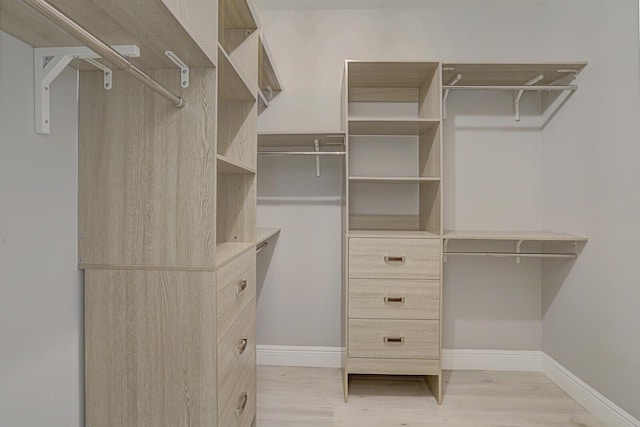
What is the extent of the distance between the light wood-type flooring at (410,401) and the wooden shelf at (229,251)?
3.29ft

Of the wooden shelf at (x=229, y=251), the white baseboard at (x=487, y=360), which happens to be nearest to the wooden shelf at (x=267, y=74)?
the wooden shelf at (x=229, y=251)

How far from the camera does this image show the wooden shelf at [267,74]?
81.8 inches

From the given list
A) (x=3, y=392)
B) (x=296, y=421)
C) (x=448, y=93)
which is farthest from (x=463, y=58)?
(x=3, y=392)

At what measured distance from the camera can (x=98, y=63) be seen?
1168 mm

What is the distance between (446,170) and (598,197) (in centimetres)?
88

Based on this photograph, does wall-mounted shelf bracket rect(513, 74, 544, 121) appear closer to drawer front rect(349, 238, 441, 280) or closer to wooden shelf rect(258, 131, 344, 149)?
drawer front rect(349, 238, 441, 280)

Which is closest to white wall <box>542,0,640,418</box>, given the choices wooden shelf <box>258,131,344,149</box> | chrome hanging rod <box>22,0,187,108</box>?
wooden shelf <box>258,131,344,149</box>

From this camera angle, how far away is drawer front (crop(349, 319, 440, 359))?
7.45 ft

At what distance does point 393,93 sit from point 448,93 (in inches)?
14.8

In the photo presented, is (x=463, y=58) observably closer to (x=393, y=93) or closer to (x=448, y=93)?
(x=448, y=93)

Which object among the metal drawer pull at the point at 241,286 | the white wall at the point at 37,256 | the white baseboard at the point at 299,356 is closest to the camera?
the white wall at the point at 37,256

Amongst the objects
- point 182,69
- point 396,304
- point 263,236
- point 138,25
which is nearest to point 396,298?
point 396,304

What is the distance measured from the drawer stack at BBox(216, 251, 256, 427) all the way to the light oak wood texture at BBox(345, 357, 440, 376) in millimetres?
673

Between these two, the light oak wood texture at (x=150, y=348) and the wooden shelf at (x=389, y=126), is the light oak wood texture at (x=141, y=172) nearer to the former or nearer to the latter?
the light oak wood texture at (x=150, y=348)
